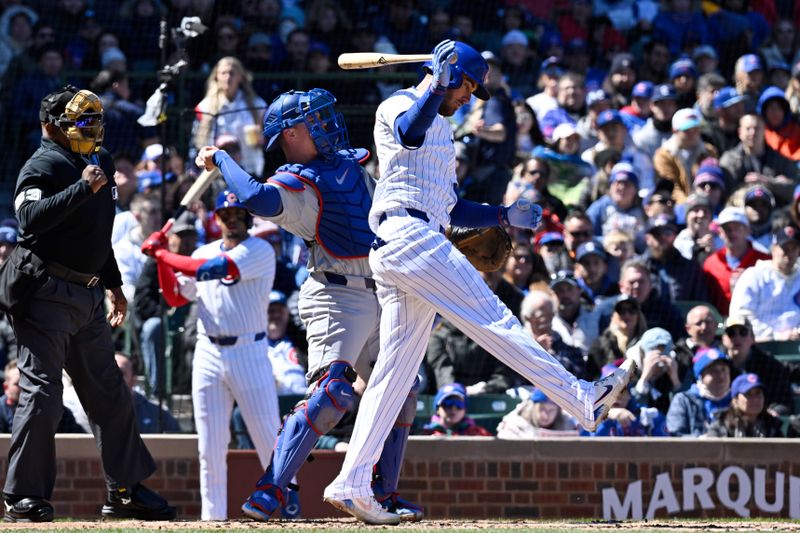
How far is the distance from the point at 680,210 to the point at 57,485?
17.4ft

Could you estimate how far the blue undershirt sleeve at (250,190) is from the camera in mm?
5715

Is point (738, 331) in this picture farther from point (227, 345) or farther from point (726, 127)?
point (726, 127)

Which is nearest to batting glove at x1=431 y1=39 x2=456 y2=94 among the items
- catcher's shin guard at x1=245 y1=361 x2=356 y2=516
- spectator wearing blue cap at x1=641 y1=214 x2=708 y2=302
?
catcher's shin guard at x1=245 y1=361 x2=356 y2=516

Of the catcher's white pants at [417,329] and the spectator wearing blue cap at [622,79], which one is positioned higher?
the spectator wearing blue cap at [622,79]

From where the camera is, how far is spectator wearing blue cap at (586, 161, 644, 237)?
11062 millimetres

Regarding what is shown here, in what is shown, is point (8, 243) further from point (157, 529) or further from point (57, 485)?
point (157, 529)

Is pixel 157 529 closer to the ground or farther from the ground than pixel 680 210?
closer to the ground

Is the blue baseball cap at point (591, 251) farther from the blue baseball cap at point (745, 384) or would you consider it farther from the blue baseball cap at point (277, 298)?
the blue baseball cap at point (277, 298)

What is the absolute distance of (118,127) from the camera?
11906 millimetres

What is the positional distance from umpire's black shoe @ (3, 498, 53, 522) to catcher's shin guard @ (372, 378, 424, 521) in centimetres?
131

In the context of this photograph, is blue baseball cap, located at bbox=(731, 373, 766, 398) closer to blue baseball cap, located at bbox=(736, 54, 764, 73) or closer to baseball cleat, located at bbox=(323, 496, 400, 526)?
baseball cleat, located at bbox=(323, 496, 400, 526)

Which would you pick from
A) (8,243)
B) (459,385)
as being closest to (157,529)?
(459,385)

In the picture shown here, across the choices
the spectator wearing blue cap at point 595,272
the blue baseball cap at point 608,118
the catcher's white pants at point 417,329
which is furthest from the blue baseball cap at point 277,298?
the catcher's white pants at point 417,329

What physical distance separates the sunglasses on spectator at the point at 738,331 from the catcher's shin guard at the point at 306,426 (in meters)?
4.11
